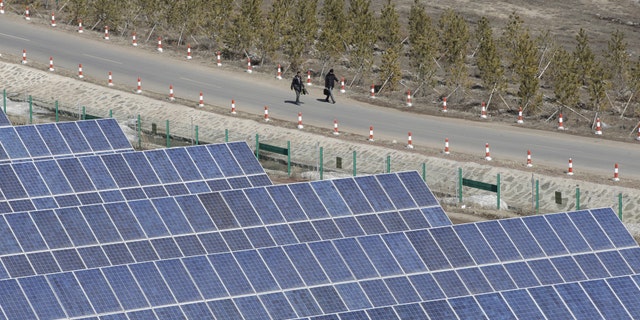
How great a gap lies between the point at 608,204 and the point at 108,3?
3900 centimetres

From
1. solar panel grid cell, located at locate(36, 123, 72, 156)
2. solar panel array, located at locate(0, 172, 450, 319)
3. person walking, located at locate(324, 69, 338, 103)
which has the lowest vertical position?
person walking, located at locate(324, 69, 338, 103)

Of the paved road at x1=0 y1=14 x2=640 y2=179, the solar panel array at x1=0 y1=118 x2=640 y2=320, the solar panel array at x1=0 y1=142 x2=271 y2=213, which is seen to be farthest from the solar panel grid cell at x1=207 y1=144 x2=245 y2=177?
the paved road at x1=0 y1=14 x2=640 y2=179

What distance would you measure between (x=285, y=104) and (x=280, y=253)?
119ft

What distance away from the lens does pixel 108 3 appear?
9819 centimetres

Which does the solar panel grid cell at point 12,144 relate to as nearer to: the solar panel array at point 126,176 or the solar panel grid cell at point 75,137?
the solar panel grid cell at point 75,137

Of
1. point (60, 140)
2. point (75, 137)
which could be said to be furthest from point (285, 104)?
point (60, 140)

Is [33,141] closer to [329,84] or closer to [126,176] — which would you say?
[126,176]

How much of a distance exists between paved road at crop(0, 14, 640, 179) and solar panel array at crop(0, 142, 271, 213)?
15458mm

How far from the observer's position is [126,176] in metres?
61.3

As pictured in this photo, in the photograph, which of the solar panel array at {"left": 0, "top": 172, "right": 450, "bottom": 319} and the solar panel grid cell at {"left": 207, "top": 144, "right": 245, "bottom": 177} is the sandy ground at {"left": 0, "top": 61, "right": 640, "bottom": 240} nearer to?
the solar panel grid cell at {"left": 207, "top": 144, "right": 245, "bottom": 177}

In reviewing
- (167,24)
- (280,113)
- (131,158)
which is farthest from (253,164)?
(167,24)

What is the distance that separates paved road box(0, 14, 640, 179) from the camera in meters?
76.2

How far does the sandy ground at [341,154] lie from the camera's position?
68.1 meters

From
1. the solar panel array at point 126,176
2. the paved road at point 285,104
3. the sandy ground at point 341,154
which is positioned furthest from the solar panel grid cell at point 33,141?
the paved road at point 285,104
